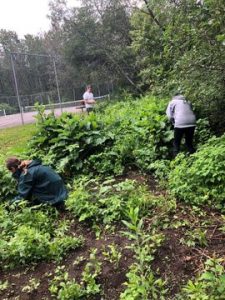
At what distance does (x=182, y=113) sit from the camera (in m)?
6.11

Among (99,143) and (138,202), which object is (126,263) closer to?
(138,202)

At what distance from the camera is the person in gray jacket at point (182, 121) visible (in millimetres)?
6074

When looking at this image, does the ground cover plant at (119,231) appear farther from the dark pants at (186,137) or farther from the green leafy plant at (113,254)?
the dark pants at (186,137)

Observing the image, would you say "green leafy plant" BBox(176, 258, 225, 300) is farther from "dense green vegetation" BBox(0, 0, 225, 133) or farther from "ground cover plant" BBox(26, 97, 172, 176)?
"ground cover plant" BBox(26, 97, 172, 176)

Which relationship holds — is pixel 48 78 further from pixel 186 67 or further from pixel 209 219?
pixel 209 219

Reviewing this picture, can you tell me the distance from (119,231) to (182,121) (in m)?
2.93

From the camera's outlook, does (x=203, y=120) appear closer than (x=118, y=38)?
Yes

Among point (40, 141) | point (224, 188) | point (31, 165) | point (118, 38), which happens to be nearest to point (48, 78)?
point (118, 38)

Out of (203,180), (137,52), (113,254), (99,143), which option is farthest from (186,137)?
(137,52)

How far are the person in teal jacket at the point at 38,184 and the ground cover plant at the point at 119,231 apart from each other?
0.19 m

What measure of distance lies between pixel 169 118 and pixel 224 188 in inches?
100

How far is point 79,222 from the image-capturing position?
424 cm

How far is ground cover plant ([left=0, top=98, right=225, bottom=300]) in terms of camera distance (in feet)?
9.45

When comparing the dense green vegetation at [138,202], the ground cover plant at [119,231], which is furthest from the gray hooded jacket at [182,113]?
the ground cover plant at [119,231]
